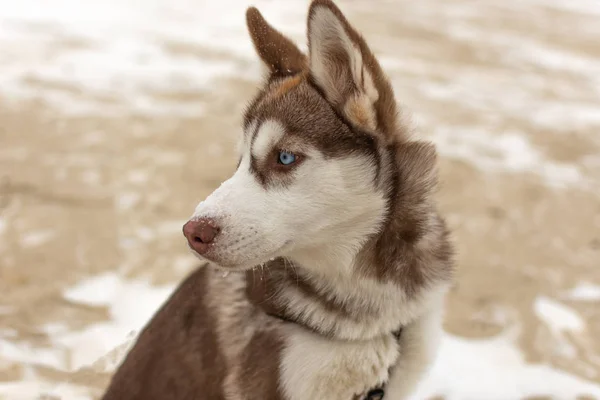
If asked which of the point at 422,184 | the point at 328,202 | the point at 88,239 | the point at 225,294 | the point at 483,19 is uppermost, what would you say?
the point at 328,202

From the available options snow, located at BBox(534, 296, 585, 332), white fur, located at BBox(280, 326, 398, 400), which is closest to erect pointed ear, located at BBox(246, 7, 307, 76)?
white fur, located at BBox(280, 326, 398, 400)

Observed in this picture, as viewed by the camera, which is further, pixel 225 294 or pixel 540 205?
pixel 540 205

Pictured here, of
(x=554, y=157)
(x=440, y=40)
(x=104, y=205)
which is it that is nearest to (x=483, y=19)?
(x=440, y=40)

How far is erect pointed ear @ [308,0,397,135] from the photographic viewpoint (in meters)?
1.82

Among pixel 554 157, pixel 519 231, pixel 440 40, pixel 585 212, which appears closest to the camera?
pixel 519 231

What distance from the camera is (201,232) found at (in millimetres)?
1751

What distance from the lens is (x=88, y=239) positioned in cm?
416

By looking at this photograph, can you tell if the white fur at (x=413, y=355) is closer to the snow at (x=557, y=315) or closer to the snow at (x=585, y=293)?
the snow at (x=557, y=315)

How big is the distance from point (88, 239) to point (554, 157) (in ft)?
15.2

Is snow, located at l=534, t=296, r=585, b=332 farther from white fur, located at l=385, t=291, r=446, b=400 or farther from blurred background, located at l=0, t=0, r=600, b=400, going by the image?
white fur, located at l=385, t=291, r=446, b=400

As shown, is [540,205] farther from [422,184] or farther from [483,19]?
[483,19]

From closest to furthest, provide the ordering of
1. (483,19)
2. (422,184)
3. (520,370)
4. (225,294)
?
(422,184)
(225,294)
(520,370)
(483,19)

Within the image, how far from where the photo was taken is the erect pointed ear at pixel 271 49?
2.24 meters

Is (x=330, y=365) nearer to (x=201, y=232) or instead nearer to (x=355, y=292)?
(x=355, y=292)
